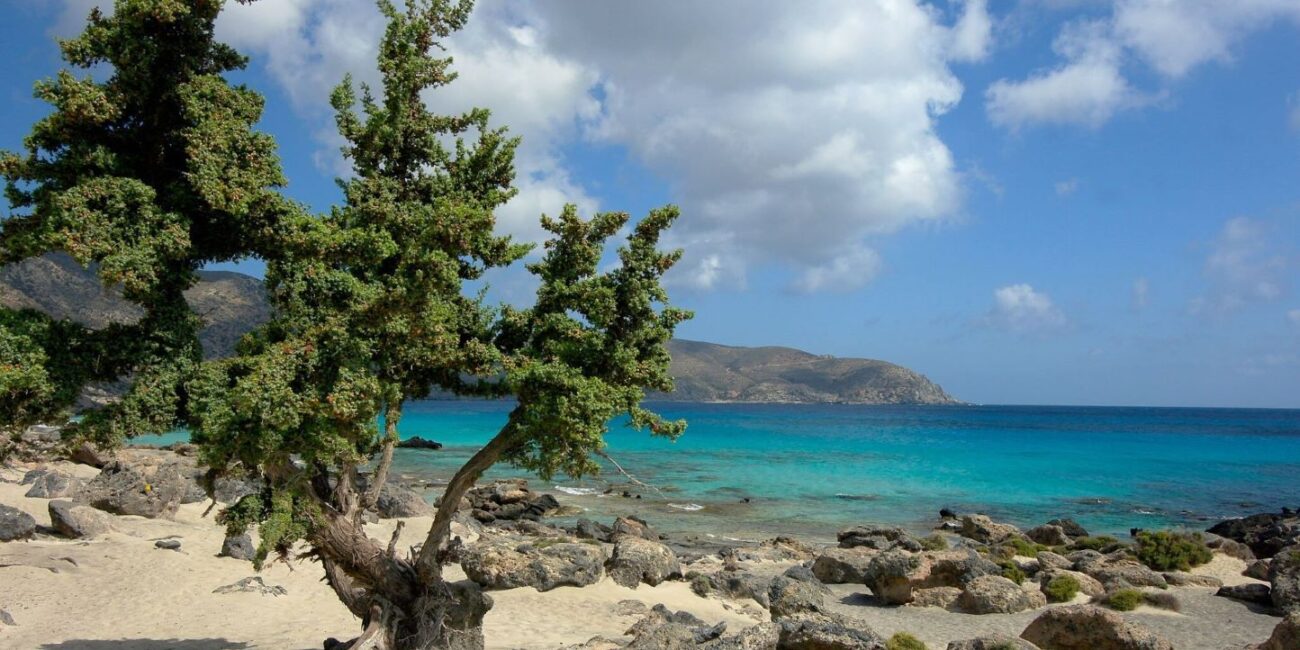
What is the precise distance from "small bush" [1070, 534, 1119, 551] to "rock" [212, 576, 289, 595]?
28764mm

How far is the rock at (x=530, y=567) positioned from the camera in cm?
2047

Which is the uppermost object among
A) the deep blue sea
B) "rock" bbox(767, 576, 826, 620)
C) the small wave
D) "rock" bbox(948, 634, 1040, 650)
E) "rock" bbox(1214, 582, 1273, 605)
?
"rock" bbox(948, 634, 1040, 650)

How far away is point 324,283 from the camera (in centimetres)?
1165

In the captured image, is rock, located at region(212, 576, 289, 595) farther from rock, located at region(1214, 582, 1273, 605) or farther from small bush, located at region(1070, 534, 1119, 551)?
small bush, located at region(1070, 534, 1119, 551)

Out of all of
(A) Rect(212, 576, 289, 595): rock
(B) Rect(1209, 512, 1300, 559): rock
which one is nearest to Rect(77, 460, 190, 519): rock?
(A) Rect(212, 576, 289, 595): rock

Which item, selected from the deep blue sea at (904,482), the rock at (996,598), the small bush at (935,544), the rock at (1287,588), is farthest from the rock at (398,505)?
the rock at (1287,588)

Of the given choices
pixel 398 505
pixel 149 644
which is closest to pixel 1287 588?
pixel 149 644

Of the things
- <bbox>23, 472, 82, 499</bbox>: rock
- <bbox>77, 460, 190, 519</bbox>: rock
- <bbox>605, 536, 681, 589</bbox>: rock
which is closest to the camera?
<bbox>605, 536, 681, 589</bbox>: rock

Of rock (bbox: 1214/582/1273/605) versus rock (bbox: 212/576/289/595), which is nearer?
rock (bbox: 212/576/289/595)

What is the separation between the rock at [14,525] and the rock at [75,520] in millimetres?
728

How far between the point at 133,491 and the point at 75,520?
4.10 m

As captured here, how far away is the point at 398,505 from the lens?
34.0 meters

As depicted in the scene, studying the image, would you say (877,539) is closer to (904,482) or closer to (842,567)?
(842,567)

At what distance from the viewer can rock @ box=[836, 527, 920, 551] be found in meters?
31.8
